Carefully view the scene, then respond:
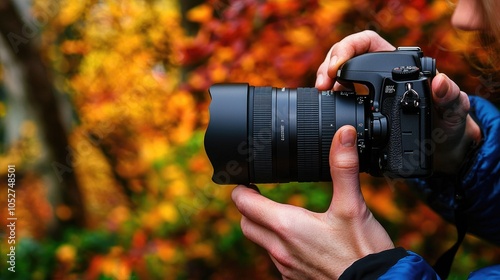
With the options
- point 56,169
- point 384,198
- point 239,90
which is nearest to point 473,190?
point 239,90

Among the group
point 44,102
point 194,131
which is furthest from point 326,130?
point 44,102

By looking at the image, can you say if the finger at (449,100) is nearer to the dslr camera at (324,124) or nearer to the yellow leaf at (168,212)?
the dslr camera at (324,124)

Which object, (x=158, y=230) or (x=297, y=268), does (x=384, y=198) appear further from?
(x=297, y=268)

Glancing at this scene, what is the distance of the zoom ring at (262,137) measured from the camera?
1.21 m

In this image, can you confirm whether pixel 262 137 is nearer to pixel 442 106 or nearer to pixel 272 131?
pixel 272 131

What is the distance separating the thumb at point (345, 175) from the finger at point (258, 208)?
11 centimetres

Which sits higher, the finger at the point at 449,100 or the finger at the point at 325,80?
the finger at the point at 325,80

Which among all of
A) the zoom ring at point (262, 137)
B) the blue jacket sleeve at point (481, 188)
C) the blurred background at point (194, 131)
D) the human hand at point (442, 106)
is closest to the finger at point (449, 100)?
the human hand at point (442, 106)

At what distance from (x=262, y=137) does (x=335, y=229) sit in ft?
0.86

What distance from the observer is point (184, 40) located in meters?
3.01

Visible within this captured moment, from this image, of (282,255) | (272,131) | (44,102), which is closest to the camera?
(282,255)

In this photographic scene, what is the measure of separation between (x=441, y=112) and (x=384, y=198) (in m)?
1.12

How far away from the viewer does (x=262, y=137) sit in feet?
3.97

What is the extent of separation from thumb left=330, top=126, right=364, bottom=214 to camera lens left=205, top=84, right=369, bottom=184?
134mm
